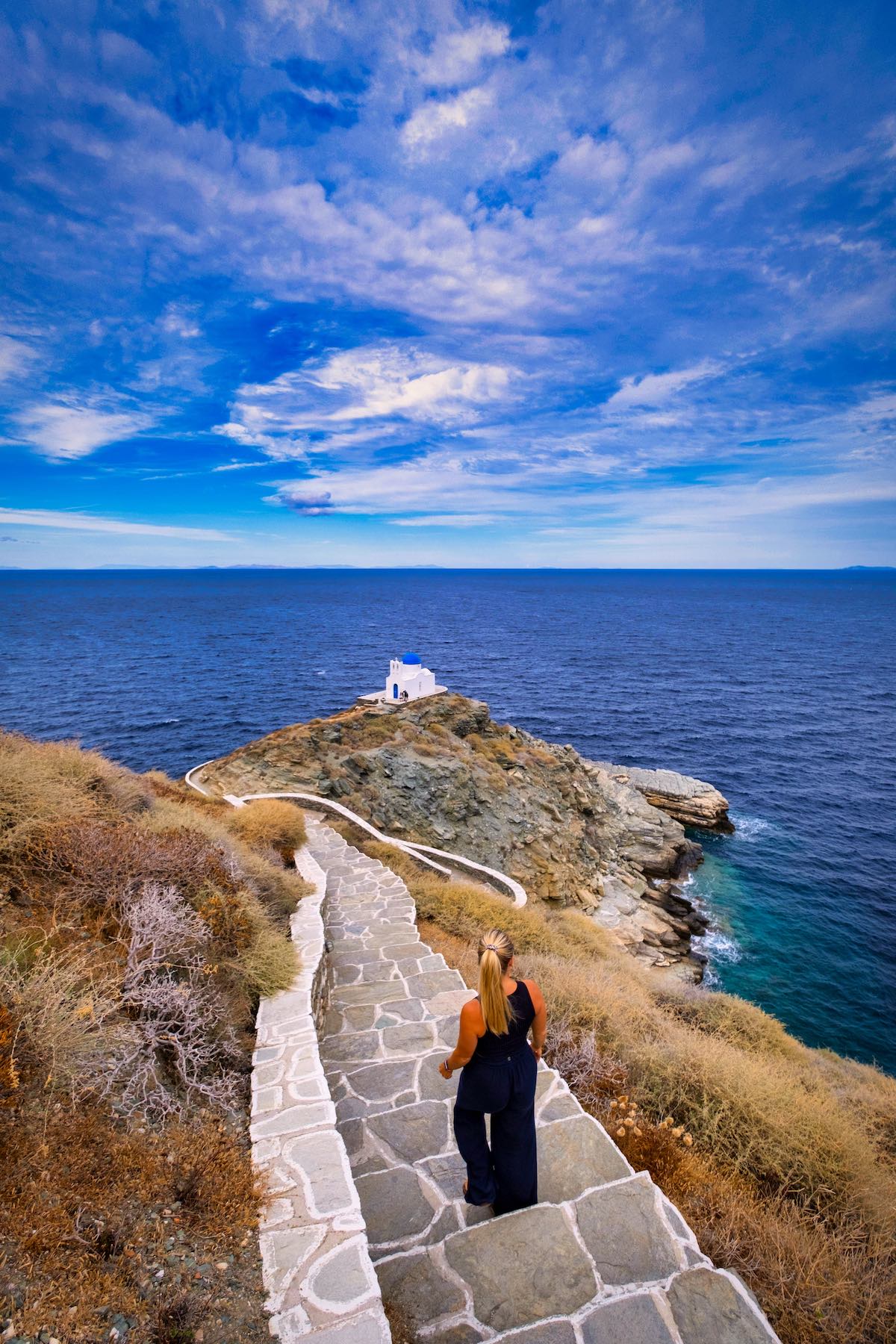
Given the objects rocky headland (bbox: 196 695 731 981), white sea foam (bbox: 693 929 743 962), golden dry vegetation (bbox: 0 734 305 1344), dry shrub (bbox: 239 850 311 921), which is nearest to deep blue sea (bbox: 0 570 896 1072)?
white sea foam (bbox: 693 929 743 962)

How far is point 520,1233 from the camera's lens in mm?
3764

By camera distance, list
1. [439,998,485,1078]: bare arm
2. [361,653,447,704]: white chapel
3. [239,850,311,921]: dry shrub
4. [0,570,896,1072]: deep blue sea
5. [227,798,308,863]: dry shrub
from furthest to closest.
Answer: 1. [361,653,447,704]: white chapel
2. [0,570,896,1072]: deep blue sea
3. [227,798,308,863]: dry shrub
4. [239,850,311,921]: dry shrub
5. [439,998,485,1078]: bare arm

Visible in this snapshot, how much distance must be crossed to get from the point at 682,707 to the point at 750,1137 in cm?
4909

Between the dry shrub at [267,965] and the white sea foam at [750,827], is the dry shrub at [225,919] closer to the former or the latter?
the dry shrub at [267,965]

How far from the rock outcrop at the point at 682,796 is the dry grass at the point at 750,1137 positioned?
2162 cm

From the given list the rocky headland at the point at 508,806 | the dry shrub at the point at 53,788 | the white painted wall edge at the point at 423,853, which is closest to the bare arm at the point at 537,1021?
the dry shrub at the point at 53,788

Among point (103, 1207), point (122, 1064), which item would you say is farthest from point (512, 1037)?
point (122, 1064)

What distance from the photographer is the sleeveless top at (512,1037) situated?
146 inches

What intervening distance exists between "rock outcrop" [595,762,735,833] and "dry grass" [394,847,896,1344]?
2162 centimetres

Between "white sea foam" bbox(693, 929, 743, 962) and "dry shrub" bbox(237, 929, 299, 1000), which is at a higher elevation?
"dry shrub" bbox(237, 929, 299, 1000)

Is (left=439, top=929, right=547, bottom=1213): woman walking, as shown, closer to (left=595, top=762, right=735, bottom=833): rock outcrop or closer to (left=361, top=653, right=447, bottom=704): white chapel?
(left=595, top=762, right=735, bottom=833): rock outcrop

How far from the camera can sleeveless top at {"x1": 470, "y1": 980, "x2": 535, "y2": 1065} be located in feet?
12.1

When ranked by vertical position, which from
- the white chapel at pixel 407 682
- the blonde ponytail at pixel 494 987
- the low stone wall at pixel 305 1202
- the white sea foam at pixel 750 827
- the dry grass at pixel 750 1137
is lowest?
the white sea foam at pixel 750 827

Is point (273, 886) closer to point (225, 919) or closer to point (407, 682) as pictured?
point (225, 919)
